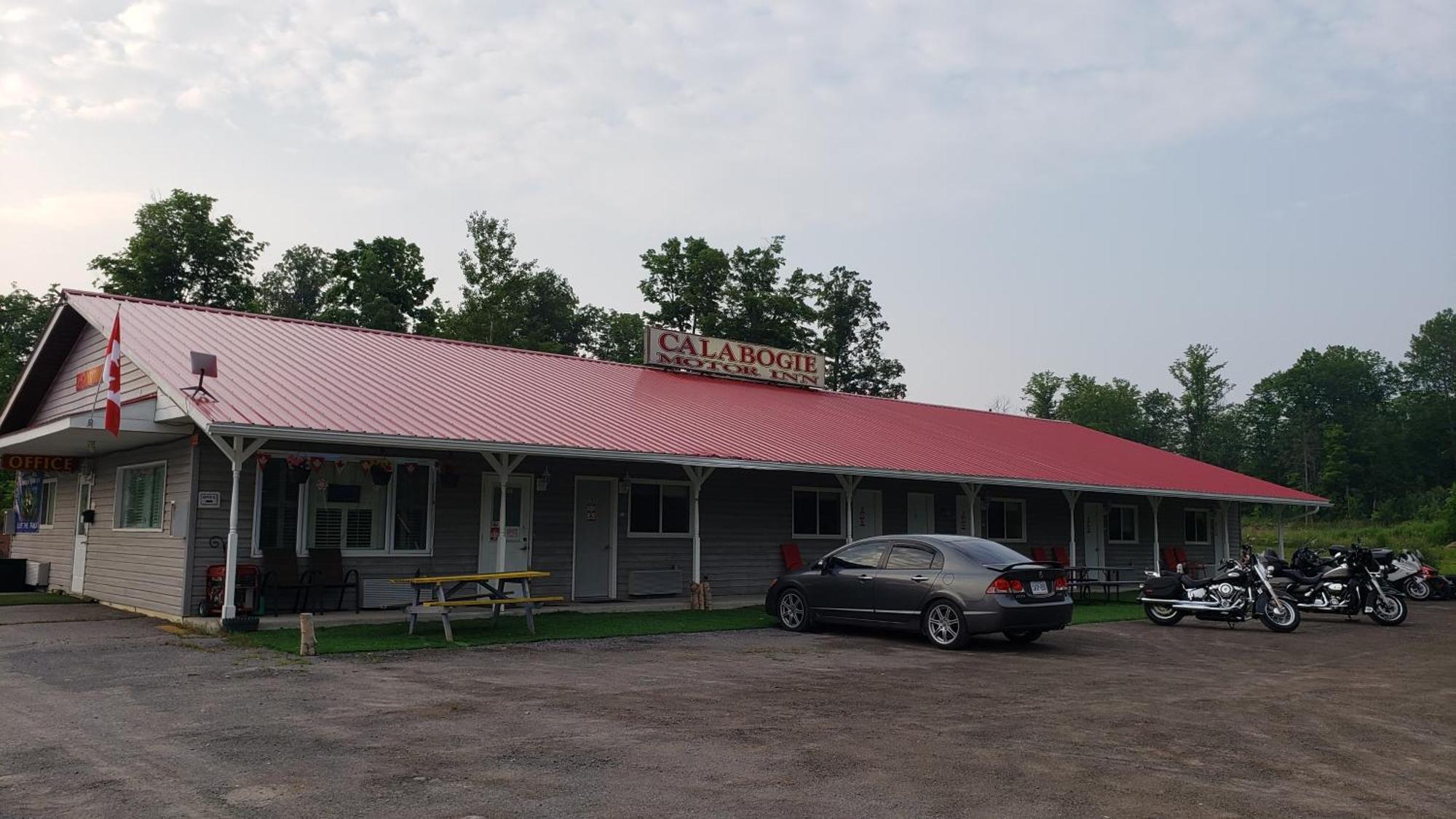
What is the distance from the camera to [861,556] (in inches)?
558

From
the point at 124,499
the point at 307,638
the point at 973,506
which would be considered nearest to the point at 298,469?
the point at 307,638

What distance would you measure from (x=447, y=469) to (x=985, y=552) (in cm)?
771

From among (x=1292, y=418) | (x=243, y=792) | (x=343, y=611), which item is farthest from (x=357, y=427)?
(x=1292, y=418)

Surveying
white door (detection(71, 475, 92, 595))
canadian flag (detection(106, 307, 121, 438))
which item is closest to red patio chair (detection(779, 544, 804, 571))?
canadian flag (detection(106, 307, 121, 438))

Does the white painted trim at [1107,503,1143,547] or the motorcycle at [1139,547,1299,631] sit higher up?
the white painted trim at [1107,503,1143,547]

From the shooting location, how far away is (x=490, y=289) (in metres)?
44.0

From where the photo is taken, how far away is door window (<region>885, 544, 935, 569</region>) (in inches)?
528

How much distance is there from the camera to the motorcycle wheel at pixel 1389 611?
58.3ft

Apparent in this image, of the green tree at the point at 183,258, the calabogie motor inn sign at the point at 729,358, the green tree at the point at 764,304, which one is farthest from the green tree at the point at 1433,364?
the green tree at the point at 183,258

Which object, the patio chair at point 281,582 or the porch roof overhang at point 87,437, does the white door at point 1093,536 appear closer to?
the patio chair at point 281,582

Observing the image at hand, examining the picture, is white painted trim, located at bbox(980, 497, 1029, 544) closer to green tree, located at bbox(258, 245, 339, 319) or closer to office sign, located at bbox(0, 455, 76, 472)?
office sign, located at bbox(0, 455, 76, 472)

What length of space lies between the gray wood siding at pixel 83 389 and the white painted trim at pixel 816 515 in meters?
11.1

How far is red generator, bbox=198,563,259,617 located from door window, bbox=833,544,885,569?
300 inches

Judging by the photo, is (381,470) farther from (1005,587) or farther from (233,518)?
(1005,587)
